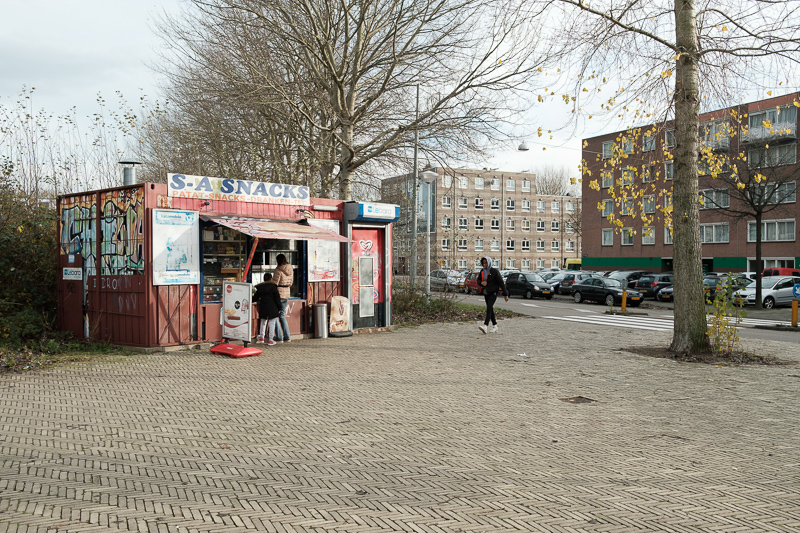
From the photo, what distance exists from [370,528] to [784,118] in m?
48.1

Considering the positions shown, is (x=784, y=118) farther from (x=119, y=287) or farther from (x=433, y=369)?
(x=119, y=287)

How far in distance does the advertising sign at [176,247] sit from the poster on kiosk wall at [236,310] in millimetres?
710

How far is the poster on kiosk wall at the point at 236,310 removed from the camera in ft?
37.7

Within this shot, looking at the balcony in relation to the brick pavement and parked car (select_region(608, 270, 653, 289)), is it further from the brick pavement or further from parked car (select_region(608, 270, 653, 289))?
the brick pavement

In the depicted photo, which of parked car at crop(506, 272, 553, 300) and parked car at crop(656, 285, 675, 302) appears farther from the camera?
parked car at crop(506, 272, 553, 300)

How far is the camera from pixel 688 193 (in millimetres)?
11867

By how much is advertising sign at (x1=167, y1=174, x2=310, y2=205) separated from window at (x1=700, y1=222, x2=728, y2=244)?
140 feet

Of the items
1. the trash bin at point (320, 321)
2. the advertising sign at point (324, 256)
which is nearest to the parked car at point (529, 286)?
the advertising sign at point (324, 256)

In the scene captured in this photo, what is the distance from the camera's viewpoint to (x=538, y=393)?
8.70 meters

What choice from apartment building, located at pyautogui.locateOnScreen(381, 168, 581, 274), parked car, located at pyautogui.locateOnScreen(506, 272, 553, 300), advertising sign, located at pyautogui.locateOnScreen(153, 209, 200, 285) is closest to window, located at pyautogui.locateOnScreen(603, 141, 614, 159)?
parked car, located at pyautogui.locateOnScreen(506, 272, 553, 300)

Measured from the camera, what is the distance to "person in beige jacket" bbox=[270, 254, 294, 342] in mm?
13062

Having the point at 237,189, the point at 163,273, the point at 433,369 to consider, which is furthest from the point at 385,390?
the point at 237,189

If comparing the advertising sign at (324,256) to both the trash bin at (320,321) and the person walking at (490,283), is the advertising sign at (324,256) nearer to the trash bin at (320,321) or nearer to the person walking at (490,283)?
the trash bin at (320,321)

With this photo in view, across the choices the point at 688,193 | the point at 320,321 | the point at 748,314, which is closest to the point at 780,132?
the point at 748,314
